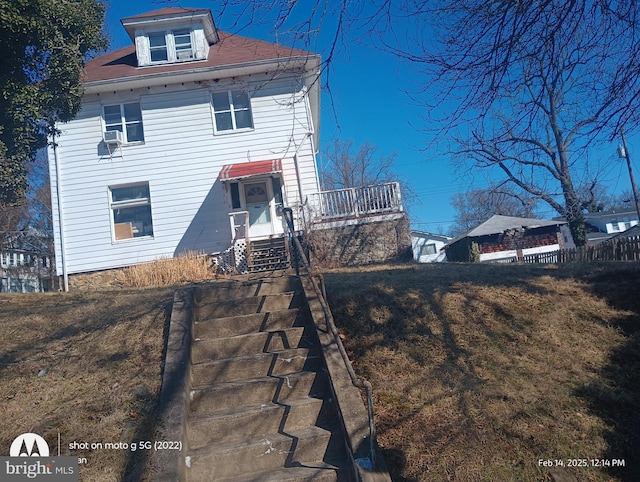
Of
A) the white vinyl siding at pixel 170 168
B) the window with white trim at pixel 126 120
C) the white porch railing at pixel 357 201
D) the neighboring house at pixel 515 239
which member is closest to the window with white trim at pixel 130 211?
the white vinyl siding at pixel 170 168

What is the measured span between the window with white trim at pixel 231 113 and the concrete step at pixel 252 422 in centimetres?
1203

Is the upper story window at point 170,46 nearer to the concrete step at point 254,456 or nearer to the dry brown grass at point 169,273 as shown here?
the dry brown grass at point 169,273

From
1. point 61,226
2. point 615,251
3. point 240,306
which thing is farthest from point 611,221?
point 240,306

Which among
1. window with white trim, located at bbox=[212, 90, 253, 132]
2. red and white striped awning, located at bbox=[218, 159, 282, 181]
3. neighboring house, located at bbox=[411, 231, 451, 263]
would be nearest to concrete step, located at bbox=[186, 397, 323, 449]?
red and white striped awning, located at bbox=[218, 159, 282, 181]

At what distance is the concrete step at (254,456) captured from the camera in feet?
12.3

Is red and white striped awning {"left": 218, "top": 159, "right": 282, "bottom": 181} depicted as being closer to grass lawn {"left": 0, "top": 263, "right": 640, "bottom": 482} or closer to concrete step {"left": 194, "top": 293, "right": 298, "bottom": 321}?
grass lawn {"left": 0, "top": 263, "right": 640, "bottom": 482}

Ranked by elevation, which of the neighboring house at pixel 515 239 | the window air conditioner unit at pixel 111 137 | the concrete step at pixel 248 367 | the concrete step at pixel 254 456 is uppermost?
the window air conditioner unit at pixel 111 137

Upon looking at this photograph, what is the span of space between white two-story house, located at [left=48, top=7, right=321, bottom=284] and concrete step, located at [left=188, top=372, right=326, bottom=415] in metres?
9.60

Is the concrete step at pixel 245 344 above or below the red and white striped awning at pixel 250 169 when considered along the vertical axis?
below

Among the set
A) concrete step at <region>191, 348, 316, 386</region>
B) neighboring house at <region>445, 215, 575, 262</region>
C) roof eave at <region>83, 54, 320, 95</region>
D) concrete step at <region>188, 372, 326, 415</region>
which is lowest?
concrete step at <region>188, 372, 326, 415</region>

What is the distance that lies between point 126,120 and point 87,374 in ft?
39.8

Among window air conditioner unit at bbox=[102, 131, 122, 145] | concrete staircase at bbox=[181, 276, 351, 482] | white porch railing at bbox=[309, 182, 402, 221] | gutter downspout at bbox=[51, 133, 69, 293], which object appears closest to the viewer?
concrete staircase at bbox=[181, 276, 351, 482]

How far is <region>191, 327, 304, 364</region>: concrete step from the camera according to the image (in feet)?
16.6

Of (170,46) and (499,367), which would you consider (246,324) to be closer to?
(499,367)
